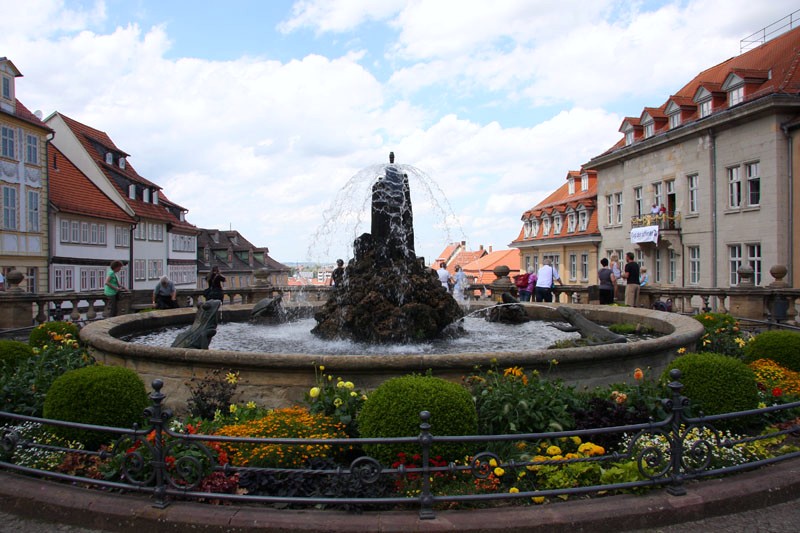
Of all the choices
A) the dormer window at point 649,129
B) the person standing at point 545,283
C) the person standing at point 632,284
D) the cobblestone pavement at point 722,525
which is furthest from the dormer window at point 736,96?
the cobblestone pavement at point 722,525

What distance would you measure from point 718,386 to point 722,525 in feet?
6.33

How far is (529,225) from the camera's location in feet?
184

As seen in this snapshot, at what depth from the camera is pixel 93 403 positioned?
5418 millimetres

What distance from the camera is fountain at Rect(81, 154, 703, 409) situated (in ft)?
21.2

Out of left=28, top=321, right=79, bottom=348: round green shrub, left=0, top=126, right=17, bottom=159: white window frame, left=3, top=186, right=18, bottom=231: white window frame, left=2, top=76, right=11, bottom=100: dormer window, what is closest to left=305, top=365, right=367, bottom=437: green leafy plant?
left=28, top=321, right=79, bottom=348: round green shrub

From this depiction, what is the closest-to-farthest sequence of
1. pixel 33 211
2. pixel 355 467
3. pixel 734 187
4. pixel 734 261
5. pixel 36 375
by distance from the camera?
1. pixel 355 467
2. pixel 36 375
3. pixel 734 261
4. pixel 734 187
5. pixel 33 211

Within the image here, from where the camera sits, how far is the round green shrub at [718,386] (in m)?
5.95

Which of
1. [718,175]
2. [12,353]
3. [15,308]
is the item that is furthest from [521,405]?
[718,175]

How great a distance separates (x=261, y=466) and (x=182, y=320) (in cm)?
926

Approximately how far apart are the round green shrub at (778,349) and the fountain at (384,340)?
79cm

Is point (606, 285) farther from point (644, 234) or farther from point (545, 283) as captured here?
point (644, 234)

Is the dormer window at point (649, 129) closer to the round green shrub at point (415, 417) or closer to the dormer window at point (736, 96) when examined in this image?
the dormer window at point (736, 96)

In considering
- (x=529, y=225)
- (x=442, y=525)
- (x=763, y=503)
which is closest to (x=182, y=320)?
(x=442, y=525)

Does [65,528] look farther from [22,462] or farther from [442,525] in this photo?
[442,525]
